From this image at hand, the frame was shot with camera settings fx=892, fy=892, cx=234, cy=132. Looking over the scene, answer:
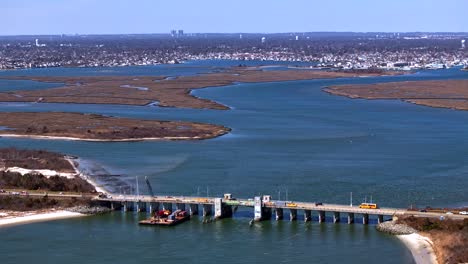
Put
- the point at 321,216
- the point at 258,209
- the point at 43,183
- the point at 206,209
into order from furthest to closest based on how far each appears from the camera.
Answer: the point at 43,183 → the point at 206,209 → the point at 258,209 → the point at 321,216

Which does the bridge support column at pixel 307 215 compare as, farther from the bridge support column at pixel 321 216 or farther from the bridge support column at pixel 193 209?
the bridge support column at pixel 193 209

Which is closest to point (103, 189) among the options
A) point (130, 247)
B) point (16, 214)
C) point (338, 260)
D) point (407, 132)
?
point (16, 214)

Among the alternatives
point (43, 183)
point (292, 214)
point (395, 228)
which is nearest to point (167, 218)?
point (292, 214)

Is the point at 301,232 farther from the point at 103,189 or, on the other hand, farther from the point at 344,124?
the point at 344,124

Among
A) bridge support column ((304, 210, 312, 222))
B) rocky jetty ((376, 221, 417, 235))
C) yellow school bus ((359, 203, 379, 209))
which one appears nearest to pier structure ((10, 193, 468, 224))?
bridge support column ((304, 210, 312, 222))

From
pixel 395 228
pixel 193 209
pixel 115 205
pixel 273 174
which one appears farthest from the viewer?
pixel 273 174

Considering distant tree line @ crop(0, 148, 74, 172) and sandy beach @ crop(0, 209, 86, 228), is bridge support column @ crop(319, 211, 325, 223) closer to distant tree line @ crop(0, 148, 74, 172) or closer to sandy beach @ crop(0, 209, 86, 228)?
sandy beach @ crop(0, 209, 86, 228)

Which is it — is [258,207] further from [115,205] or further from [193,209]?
[115,205]
